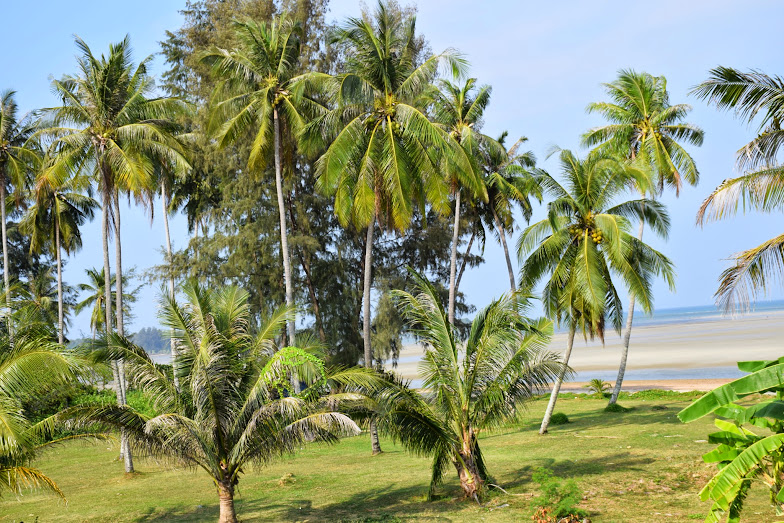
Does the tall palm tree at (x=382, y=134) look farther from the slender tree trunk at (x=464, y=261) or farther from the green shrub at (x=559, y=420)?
the slender tree trunk at (x=464, y=261)

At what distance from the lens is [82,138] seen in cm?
1708

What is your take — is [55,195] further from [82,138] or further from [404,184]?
[404,184]

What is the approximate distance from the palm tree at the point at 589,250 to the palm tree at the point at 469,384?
186 inches

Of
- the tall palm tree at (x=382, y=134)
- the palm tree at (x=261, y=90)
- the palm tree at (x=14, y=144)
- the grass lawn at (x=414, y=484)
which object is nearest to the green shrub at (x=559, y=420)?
the grass lawn at (x=414, y=484)

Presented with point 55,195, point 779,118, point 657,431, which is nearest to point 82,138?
point 55,195

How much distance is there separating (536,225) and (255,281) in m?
12.6

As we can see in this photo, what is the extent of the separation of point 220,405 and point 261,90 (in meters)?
11.0

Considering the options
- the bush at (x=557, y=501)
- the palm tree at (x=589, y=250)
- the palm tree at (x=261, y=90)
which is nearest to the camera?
the bush at (x=557, y=501)

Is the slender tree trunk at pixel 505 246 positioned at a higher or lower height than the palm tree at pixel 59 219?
lower

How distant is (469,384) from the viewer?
11.7 metres

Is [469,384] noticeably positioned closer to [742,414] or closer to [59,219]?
[742,414]

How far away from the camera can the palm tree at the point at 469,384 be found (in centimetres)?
1135

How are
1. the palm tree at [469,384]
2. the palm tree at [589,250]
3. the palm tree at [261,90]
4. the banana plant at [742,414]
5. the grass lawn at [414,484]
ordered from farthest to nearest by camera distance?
the palm tree at [261,90] < the palm tree at [589,250] < the palm tree at [469,384] < the grass lawn at [414,484] < the banana plant at [742,414]

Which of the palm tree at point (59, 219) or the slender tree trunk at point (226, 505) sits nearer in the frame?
the slender tree trunk at point (226, 505)
